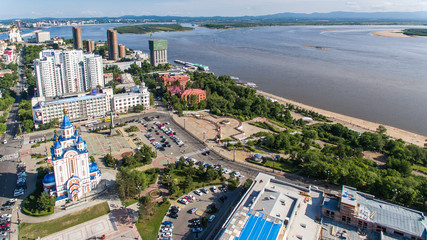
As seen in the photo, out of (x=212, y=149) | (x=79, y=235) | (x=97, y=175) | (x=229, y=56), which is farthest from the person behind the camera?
(x=229, y=56)

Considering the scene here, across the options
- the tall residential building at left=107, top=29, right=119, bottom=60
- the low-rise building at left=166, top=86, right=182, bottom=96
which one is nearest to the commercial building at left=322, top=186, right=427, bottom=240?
the low-rise building at left=166, top=86, right=182, bottom=96

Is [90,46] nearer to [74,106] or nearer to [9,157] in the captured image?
[74,106]

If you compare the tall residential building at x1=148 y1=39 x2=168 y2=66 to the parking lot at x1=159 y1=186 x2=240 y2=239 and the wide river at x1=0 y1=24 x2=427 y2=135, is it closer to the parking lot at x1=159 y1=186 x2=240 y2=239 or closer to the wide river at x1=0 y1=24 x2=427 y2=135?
the wide river at x1=0 y1=24 x2=427 y2=135

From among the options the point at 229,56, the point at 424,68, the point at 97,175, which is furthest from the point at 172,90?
the point at 424,68

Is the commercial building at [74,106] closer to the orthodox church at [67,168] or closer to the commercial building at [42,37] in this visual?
the orthodox church at [67,168]

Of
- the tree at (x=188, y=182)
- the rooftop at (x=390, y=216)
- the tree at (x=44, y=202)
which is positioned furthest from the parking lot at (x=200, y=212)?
the rooftop at (x=390, y=216)

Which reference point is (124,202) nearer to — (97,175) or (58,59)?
(97,175)

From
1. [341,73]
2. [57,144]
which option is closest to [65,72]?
[57,144]

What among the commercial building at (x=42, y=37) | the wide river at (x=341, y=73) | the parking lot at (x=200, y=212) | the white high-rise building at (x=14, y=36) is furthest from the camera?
the commercial building at (x=42, y=37)
